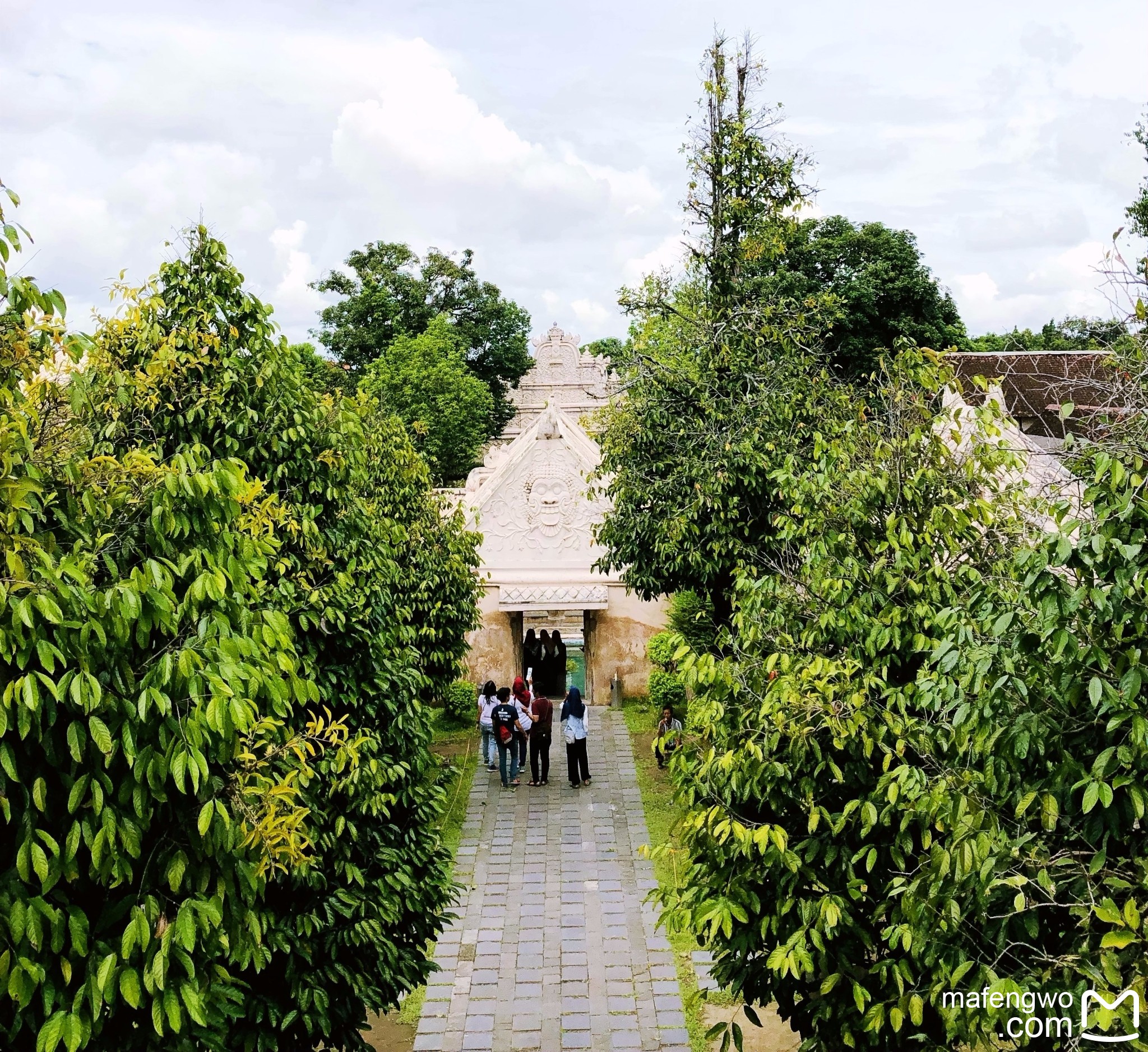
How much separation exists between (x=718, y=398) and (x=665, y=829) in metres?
5.75

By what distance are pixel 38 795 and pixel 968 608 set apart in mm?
4049

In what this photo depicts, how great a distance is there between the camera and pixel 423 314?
42094 mm

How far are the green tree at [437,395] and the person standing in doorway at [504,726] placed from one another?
57.7 feet

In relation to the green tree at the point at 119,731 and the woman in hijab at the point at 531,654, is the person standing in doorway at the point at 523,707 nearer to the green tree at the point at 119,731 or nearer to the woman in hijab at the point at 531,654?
the woman in hijab at the point at 531,654

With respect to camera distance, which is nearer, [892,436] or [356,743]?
[356,743]

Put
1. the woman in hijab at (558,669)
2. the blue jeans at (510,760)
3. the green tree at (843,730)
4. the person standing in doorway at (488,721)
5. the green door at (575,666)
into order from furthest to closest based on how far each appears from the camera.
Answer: the green door at (575,666) < the woman in hijab at (558,669) < the person standing in doorway at (488,721) < the blue jeans at (510,760) < the green tree at (843,730)

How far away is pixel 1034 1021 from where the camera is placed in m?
4.40

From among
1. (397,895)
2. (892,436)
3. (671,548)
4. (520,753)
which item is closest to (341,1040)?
(397,895)

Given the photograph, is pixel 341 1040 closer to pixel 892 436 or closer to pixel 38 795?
pixel 38 795

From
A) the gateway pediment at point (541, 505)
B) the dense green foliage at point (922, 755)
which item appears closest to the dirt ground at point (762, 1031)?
the dense green foliage at point (922, 755)

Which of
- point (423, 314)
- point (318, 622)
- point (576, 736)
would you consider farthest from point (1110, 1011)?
point (423, 314)

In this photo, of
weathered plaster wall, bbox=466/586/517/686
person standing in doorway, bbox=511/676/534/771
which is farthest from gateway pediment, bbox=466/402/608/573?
person standing in doorway, bbox=511/676/534/771

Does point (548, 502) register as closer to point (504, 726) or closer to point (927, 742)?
point (504, 726)

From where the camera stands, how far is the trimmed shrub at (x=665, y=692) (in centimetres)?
1995
